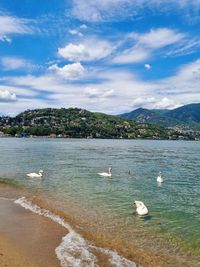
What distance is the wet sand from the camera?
1567 centimetres

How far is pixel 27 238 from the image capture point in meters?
19.0

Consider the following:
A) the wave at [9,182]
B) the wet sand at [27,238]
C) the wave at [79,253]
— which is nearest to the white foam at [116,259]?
the wave at [79,253]

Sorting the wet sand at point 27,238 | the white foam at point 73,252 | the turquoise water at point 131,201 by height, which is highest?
the wet sand at point 27,238

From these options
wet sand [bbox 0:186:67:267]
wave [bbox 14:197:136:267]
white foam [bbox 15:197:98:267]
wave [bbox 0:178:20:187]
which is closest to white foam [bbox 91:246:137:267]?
wave [bbox 14:197:136:267]

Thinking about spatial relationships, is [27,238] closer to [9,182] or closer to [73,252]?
[73,252]

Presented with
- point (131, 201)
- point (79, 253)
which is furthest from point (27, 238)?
point (131, 201)

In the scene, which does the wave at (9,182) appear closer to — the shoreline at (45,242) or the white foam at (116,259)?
the shoreline at (45,242)

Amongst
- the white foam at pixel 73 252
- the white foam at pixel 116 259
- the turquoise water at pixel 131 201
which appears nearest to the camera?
the white foam at pixel 73 252

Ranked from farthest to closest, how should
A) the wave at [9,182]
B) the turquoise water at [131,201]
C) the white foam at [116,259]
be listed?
the wave at [9,182]
the turquoise water at [131,201]
the white foam at [116,259]

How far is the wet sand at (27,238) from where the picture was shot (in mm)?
15667

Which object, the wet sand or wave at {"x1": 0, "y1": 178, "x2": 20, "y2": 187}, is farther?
wave at {"x1": 0, "y1": 178, "x2": 20, "y2": 187}

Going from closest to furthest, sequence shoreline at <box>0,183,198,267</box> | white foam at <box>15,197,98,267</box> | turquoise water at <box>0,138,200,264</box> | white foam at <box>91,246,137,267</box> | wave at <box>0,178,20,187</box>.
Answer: white foam at <box>15,197,98,267</box>
white foam at <box>91,246,137,267</box>
shoreline at <box>0,183,198,267</box>
turquoise water at <box>0,138,200,264</box>
wave at <box>0,178,20,187</box>

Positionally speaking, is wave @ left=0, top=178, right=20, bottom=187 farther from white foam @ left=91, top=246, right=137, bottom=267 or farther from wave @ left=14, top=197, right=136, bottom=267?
white foam @ left=91, top=246, right=137, bottom=267

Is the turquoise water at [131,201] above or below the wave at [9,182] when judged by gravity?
below
